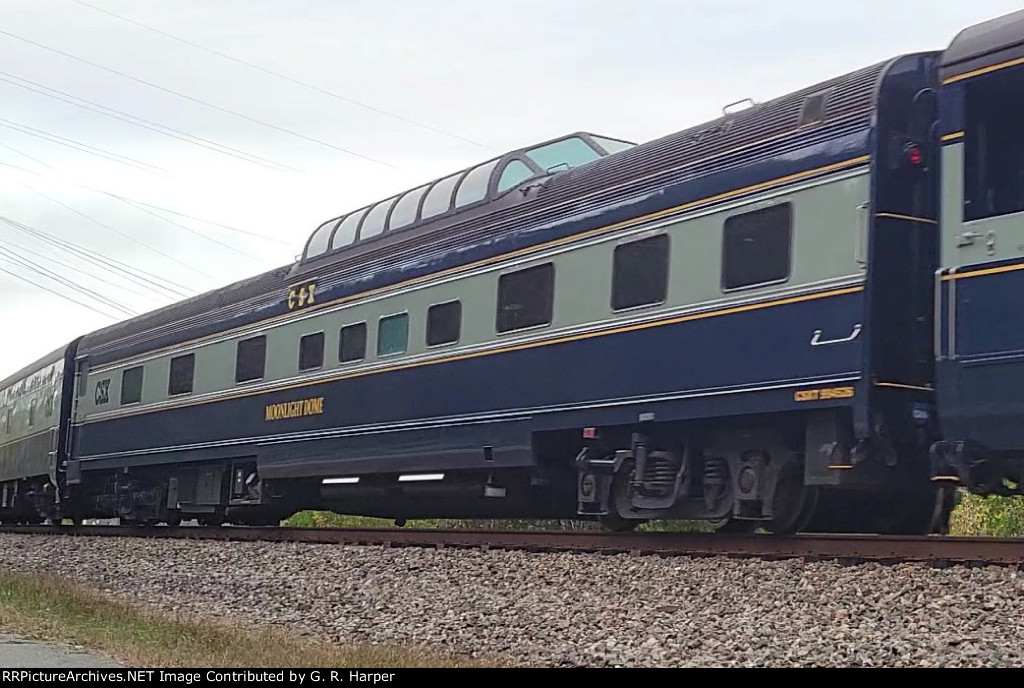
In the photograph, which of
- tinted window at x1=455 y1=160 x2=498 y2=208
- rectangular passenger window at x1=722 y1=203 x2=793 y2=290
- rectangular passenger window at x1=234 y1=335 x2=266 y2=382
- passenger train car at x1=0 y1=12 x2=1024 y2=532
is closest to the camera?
passenger train car at x1=0 y1=12 x2=1024 y2=532

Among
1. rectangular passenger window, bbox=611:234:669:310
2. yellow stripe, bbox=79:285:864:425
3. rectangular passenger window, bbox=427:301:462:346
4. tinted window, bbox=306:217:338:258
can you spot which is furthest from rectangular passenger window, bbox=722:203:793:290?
tinted window, bbox=306:217:338:258

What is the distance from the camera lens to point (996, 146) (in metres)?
9.20

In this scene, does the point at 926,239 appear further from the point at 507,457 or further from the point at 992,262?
the point at 507,457

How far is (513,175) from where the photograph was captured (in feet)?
47.5

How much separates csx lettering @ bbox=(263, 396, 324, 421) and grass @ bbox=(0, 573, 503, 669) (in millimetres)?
5675

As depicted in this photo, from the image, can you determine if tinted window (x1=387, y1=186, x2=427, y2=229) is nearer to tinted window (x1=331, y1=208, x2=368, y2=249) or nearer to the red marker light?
tinted window (x1=331, y1=208, x2=368, y2=249)

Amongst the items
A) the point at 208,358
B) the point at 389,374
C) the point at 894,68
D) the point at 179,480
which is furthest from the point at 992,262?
the point at 179,480

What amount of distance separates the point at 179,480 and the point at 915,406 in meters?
13.3

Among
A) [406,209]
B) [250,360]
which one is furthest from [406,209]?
[250,360]

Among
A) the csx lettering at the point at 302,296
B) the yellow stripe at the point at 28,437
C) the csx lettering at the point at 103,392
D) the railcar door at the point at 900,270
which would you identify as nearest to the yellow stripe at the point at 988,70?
the railcar door at the point at 900,270

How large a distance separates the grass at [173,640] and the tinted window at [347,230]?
711cm

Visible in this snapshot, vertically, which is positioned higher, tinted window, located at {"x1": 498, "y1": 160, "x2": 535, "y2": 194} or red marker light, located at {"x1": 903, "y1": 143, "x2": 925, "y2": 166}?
tinted window, located at {"x1": 498, "y1": 160, "x2": 535, "y2": 194}

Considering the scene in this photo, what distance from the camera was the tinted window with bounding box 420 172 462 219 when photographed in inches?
598

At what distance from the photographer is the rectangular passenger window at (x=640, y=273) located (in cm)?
1133
